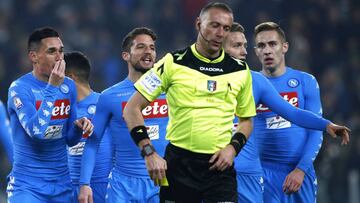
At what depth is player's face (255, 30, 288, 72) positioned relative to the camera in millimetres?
10531

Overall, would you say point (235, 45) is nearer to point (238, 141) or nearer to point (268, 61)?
point (268, 61)

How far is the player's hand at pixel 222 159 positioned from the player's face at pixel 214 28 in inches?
33.9

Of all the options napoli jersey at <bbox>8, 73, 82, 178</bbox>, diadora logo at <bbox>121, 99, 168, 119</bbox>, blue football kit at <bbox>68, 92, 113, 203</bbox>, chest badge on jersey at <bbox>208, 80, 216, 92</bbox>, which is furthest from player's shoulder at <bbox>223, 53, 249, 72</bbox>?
blue football kit at <bbox>68, 92, 113, 203</bbox>

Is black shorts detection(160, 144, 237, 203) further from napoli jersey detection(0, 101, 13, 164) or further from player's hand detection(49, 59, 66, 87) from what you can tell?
napoli jersey detection(0, 101, 13, 164)

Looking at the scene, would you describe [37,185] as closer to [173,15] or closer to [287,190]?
[287,190]

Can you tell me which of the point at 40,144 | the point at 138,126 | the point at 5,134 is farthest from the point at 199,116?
the point at 5,134

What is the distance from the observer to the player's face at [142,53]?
32.6 ft

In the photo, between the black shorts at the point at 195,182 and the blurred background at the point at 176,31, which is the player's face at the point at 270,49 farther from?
the blurred background at the point at 176,31

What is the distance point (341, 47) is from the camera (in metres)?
19.5

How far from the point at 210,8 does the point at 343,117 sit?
1012 centimetres

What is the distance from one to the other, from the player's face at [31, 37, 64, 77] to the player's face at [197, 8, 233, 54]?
1.97m

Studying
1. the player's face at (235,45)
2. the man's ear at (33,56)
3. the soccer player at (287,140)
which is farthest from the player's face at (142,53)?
the soccer player at (287,140)

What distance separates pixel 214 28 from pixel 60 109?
2.02 m

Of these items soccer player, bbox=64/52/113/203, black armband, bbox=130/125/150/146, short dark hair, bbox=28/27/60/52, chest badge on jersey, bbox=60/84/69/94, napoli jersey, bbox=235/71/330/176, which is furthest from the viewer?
soccer player, bbox=64/52/113/203
